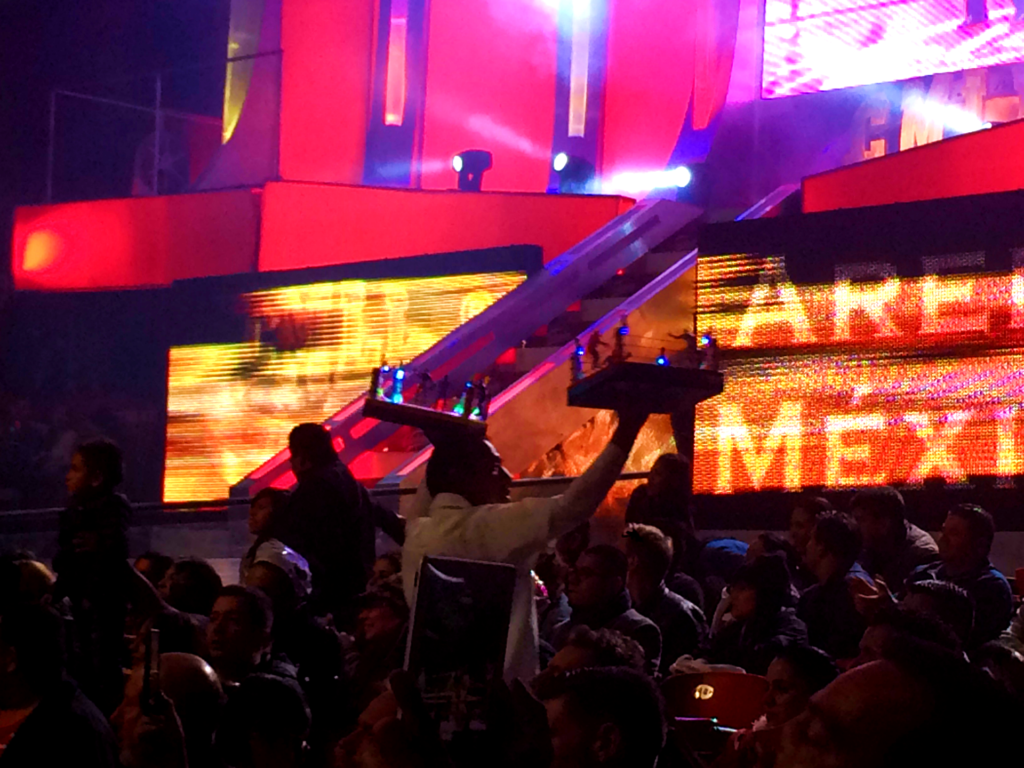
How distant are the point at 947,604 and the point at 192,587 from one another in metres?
3.63

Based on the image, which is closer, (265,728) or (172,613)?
(265,728)

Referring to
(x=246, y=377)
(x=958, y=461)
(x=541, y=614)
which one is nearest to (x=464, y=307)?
(x=246, y=377)

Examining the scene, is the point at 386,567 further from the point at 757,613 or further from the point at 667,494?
the point at 667,494

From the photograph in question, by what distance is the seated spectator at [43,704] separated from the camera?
4.84 metres

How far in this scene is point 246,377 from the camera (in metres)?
18.0

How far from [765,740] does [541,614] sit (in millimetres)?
3591

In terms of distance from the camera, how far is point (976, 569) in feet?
23.3

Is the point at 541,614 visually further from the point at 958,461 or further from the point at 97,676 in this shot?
the point at 958,461

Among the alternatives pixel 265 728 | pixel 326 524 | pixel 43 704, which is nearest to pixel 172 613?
pixel 326 524

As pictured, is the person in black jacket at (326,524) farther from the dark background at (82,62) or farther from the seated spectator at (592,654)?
the dark background at (82,62)

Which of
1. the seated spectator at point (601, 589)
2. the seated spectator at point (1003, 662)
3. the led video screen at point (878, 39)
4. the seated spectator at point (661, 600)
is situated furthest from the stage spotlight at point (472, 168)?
the seated spectator at point (1003, 662)

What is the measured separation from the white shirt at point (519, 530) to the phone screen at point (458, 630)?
36cm

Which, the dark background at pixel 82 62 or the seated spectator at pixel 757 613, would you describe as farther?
the dark background at pixel 82 62

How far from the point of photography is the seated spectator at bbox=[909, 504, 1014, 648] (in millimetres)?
6957
